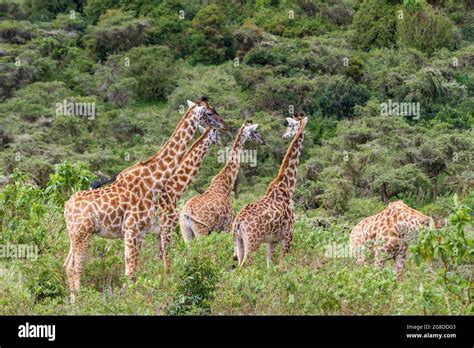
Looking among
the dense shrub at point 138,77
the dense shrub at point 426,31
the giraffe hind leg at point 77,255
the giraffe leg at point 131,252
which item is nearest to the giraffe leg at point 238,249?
the giraffe leg at point 131,252

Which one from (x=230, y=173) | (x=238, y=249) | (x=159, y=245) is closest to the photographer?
(x=238, y=249)

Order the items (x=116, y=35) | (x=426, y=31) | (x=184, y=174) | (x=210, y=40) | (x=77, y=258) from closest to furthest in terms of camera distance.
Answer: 1. (x=77, y=258)
2. (x=184, y=174)
3. (x=426, y=31)
4. (x=210, y=40)
5. (x=116, y=35)

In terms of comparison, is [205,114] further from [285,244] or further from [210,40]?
[210,40]

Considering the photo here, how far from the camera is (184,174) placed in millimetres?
14430

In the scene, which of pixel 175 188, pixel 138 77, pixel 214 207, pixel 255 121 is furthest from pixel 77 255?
pixel 138 77

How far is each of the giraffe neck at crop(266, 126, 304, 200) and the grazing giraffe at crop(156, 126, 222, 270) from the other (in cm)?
108

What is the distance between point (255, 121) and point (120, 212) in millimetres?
21762

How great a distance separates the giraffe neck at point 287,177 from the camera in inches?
552

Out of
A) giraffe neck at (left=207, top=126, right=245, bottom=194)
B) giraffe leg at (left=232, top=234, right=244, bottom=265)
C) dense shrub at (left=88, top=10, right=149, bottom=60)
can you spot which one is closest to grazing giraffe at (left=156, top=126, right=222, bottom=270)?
giraffe neck at (left=207, top=126, right=245, bottom=194)

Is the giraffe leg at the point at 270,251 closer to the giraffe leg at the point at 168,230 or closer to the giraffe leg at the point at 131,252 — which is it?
the giraffe leg at the point at 168,230

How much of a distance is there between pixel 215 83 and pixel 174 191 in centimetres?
2499

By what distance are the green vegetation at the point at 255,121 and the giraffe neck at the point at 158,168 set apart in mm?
842

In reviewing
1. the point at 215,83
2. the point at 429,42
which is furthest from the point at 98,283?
the point at 429,42
